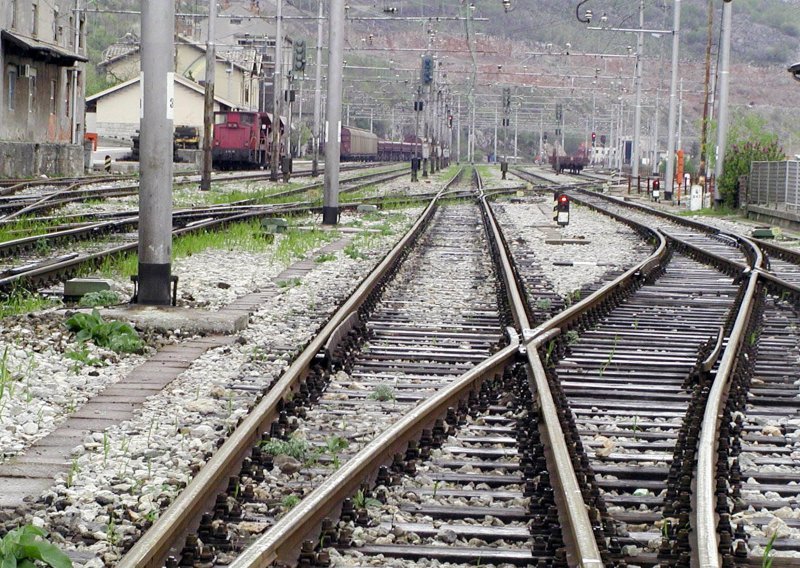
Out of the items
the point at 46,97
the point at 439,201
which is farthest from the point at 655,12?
the point at 439,201

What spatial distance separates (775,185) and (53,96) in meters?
28.4

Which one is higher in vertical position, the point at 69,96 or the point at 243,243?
the point at 69,96

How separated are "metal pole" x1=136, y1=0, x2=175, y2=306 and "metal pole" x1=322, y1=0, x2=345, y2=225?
11.9 m

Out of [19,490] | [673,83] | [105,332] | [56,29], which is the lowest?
[19,490]

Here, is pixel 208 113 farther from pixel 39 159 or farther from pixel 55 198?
pixel 55 198

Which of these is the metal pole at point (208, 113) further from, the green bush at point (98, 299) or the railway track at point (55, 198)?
the green bush at point (98, 299)

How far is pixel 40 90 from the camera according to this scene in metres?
48.3

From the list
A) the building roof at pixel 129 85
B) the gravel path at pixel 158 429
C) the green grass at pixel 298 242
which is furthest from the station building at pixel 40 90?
the gravel path at pixel 158 429

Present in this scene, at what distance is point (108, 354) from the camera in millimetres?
9562

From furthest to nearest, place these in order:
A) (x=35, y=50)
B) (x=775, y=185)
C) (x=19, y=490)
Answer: (x=35, y=50) → (x=775, y=185) → (x=19, y=490)

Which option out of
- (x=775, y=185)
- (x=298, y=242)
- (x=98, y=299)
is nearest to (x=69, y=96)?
(x=775, y=185)

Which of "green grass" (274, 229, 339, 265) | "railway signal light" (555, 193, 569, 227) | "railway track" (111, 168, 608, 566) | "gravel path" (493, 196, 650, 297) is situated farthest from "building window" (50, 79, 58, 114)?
"railway track" (111, 168, 608, 566)

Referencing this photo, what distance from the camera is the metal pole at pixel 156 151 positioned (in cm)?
1151

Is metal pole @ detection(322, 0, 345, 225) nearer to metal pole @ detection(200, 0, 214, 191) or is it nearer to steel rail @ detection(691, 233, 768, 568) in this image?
metal pole @ detection(200, 0, 214, 191)
